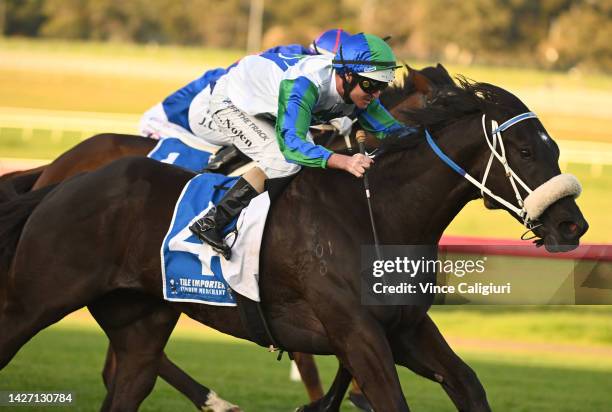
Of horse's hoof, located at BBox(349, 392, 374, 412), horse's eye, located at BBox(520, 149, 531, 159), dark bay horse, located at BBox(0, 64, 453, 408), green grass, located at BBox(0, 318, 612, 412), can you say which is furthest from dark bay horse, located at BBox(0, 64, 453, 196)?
horse's eye, located at BBox(520, 149, 531, 159)

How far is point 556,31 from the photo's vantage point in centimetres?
4578

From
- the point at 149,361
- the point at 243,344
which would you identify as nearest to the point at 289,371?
the point at 243,344

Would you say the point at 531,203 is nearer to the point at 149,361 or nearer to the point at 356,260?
the point at 356,260

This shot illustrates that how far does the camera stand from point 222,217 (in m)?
4.51

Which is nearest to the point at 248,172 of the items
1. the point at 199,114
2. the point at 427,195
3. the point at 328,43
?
the point at 427,195

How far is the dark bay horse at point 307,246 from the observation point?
4.17 m

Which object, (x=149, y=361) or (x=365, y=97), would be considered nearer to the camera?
(x=365, y=97)

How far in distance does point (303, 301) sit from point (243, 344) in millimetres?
6251

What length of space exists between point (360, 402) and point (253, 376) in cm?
204

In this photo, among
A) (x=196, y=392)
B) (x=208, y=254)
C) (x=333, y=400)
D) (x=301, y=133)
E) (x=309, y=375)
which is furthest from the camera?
(x=309, y=375)

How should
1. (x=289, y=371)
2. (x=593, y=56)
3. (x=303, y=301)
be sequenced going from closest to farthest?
(x=303, y=301)
(x=289, y=371)
(x=593, y=56)

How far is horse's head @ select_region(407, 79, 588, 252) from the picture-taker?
4.03 m

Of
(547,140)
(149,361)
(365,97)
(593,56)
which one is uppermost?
(593,56)

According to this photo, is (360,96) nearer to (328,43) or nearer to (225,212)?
(225,212)
